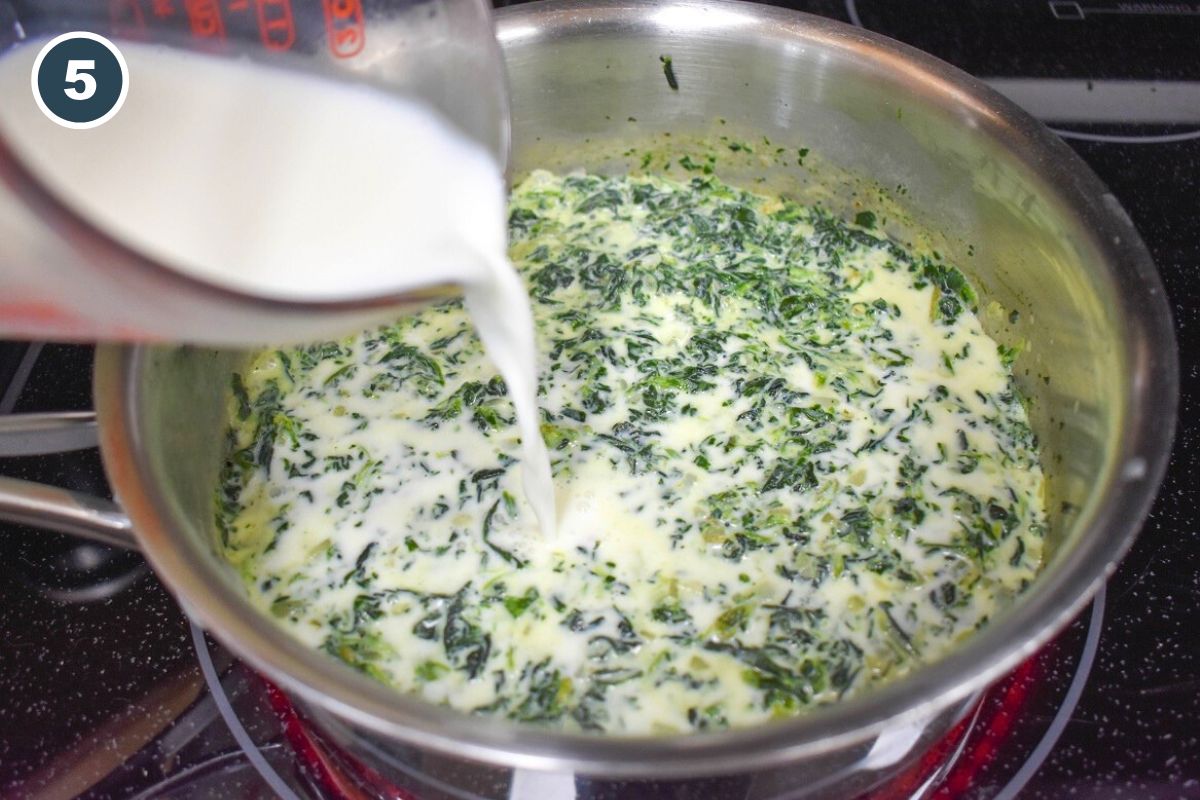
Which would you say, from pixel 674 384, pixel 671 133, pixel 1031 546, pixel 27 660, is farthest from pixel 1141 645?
pixel 27 660

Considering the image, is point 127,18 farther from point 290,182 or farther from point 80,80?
point 290,182

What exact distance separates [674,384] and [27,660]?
144cm

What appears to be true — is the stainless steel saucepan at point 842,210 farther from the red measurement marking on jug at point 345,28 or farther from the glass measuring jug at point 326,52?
the red measurement marking on jug at point 345,28

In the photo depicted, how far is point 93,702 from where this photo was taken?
2.17 m

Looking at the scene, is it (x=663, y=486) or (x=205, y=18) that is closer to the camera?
(x=205, y=18)

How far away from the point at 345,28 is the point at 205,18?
0.75 ft

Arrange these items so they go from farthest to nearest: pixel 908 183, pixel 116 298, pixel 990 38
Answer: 1. pixel 990 38
2. pixel 908 183
3. pixel 116 298

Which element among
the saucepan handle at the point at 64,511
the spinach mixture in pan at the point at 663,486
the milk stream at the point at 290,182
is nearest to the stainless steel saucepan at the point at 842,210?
the saucepan handle at the point at 64,511

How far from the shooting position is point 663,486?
90.8 inches

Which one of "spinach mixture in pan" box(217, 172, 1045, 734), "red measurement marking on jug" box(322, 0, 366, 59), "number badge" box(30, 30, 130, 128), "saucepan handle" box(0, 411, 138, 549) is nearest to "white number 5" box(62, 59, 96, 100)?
"number badge" box(30, 30, 130, 128)

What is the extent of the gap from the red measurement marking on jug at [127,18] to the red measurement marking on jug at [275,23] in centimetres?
19

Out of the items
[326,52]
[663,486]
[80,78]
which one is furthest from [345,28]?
[663,486]

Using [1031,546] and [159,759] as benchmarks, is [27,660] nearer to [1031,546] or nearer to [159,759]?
[159,759]

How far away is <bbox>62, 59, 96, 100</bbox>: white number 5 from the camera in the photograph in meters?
1.75
